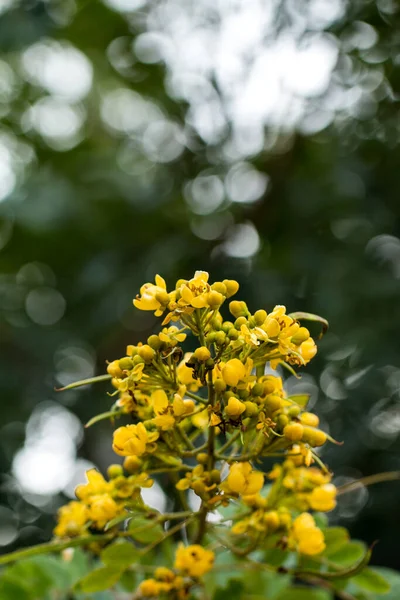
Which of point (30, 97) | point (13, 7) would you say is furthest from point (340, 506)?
point (30, 97)

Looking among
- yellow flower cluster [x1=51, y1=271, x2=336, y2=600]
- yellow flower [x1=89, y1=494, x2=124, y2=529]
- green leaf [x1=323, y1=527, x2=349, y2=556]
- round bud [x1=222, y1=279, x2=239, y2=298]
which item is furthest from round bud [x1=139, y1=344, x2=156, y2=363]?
green leaf [x1=323, y1=527, x2=349, y2=556]

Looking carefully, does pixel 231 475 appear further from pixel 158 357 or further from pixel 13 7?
pixel 13 7

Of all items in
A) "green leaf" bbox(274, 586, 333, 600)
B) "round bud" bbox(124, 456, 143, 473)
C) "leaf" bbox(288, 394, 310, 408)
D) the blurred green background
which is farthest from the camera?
the blurred green background

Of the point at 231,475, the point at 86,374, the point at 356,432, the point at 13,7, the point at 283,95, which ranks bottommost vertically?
the point at 86,374

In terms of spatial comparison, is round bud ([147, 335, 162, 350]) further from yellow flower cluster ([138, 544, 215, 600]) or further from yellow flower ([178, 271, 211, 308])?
yellow flower cluster ([138, 544, 215, 600])

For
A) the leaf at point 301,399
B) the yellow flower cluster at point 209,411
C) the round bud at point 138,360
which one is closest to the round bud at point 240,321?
the yellow flower cluster at point 209,411

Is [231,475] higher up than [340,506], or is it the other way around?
[231,475]

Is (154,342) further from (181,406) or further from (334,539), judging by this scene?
(334,539)
